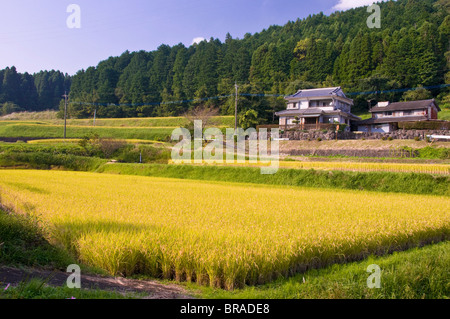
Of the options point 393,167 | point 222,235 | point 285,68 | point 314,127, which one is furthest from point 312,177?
point 285,68

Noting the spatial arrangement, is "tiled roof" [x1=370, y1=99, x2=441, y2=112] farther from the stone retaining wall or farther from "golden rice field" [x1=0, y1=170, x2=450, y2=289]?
"golden rice field" [x1=0, y1=170, x2=450, y2=289]

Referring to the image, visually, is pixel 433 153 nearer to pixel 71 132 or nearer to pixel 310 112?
pixel 310 112

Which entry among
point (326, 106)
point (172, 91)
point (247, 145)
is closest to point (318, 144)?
point (247, 145)

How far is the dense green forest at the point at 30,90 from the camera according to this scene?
63.0 metres

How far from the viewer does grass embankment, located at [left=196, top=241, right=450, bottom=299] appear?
373cm

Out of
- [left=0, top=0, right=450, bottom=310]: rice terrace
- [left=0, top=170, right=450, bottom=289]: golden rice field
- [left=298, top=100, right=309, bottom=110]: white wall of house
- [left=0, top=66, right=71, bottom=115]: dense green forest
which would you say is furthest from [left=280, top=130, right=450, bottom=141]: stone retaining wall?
[left=0, top=66, right=71, bottom=115]: dense green forest

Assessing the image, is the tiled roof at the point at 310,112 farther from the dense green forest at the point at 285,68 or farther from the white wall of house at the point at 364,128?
the dense green forest at the point at 285,68

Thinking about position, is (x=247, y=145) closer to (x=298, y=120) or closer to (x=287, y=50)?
(x=298, y=120)

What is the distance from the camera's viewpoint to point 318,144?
28.0 metres

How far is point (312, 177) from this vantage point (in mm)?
17203

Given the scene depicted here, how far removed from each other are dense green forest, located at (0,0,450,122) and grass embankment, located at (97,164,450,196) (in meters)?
19.6

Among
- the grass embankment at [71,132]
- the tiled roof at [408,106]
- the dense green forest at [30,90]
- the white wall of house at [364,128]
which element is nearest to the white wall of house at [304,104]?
the white wall of house at [364,128]

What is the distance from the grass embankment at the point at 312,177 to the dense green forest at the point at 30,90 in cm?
5116

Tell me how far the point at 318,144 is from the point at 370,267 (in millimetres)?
24506
